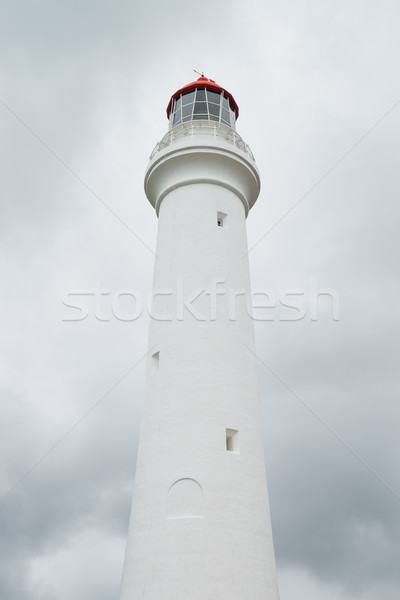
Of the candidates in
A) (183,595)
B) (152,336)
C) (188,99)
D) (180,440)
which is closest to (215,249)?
(152,336)

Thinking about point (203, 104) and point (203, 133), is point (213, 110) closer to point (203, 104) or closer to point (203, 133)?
point (203, 104)

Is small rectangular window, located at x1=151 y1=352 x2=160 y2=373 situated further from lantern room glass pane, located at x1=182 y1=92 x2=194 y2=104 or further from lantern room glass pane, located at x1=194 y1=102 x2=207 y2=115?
lantern room glass pane, located at x1=182 y1=92 x2=194 y2=104

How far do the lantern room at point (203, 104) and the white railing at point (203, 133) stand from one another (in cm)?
80

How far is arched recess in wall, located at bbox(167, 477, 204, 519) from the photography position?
11.8 metres

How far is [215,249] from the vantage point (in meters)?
16.0

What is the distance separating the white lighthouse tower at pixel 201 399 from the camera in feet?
37.5

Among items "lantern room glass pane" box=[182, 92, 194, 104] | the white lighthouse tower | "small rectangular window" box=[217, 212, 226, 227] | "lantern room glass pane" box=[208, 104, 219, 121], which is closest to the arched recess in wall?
the white lighthouse tower

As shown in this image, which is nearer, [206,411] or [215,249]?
[206,411]

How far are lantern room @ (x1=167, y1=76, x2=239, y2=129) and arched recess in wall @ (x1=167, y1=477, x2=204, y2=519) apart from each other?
12912 mm

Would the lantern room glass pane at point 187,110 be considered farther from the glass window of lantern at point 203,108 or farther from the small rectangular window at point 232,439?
the small rectangular window at point 232,439

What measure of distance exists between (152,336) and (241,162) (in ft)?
21.7

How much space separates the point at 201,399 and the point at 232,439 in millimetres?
1262

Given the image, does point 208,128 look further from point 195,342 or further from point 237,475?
point 237,475

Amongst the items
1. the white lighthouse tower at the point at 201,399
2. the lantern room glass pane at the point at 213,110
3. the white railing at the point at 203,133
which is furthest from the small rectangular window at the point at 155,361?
the lantern room glass pane at the point at 213,110
